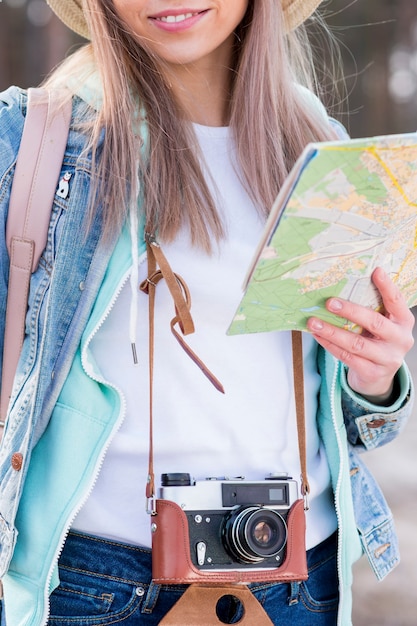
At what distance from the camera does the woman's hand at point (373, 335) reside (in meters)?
1.76

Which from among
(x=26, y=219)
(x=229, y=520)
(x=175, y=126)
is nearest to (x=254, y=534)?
(x=229, y=520)

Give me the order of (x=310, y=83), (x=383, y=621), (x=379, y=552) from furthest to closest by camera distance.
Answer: (x=383, y=621)
(x=310, y=83)
(x=379, y=552)

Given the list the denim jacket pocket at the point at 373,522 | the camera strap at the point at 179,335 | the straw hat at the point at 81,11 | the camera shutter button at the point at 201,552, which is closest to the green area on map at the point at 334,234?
the camera strap at the point at 179,335

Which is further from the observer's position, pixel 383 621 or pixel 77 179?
pixel 383 621

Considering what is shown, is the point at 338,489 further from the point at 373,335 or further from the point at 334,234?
the point at 334,234

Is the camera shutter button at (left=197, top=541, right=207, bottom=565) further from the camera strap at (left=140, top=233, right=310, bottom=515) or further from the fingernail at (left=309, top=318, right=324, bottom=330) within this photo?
the fingernail at (left=309, top=318, right=324, bottom=330)

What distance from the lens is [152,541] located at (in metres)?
1.83

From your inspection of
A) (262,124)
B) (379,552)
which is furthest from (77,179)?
(379,552)

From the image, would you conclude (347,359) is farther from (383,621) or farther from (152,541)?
(383,621)

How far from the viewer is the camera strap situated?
184 centimetres

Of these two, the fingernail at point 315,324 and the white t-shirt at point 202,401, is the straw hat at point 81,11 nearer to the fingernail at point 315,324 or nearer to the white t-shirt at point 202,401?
the white t-shirt at point 202,401

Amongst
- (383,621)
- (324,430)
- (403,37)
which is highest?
(403,37)

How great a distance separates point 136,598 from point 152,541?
0.13 metres

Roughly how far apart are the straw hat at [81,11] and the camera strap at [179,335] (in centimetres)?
79
